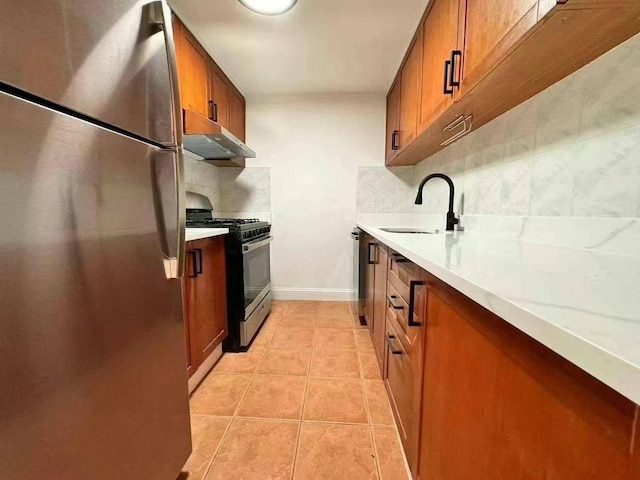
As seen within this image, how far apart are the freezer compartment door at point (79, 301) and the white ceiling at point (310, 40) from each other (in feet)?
4.95

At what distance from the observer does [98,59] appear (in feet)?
2.12

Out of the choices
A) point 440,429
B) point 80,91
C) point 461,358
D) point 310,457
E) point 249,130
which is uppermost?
point 249,130

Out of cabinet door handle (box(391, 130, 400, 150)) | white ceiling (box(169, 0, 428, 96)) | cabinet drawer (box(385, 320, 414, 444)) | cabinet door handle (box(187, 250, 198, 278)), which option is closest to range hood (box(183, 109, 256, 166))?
white ceiling (box(169, 0, 428, 96))

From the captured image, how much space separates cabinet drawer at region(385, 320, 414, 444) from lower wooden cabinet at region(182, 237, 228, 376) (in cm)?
106

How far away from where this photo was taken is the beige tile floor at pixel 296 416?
3.74 feet

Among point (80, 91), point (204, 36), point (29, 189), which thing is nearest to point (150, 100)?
point (80, 91)

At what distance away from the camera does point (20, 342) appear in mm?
506

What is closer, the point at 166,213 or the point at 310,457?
the point at 166,213

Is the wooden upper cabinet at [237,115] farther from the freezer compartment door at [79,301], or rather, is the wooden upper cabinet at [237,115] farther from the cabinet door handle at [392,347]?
the cabinet door handle at [392,347]

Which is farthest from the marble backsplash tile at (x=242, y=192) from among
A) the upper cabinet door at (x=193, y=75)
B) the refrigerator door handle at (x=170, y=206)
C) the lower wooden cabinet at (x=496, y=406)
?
the lower wooden cabinet at (x=496, y=406)

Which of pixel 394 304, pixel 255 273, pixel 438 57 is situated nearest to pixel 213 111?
pixel 255 273

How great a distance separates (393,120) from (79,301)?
2694 millimetres

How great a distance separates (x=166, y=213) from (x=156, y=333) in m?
0.38

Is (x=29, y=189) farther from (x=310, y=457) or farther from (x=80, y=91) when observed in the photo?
(x=310, y=457)
